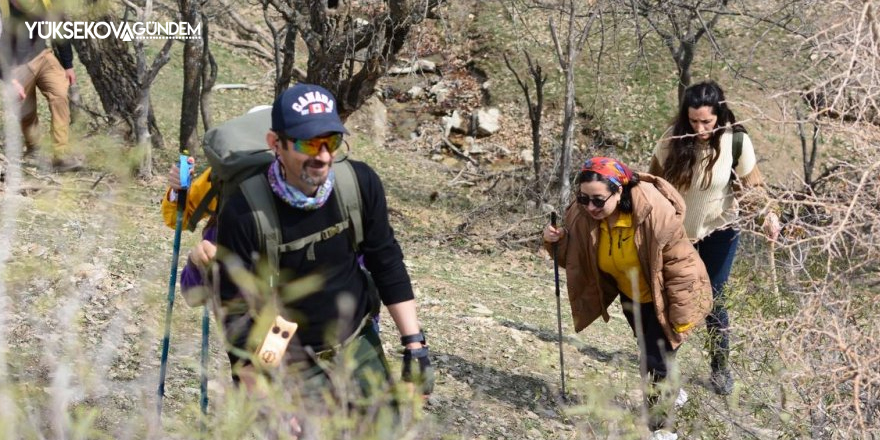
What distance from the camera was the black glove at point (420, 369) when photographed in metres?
3.25

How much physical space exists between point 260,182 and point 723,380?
3.01 meters

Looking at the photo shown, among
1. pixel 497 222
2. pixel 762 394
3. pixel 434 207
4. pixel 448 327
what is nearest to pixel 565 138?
pixel 497 222

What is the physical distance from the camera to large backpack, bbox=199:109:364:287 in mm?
3029

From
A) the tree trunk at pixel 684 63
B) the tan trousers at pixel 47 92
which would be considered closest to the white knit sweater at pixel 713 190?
the tree trunk at pixel 684 63

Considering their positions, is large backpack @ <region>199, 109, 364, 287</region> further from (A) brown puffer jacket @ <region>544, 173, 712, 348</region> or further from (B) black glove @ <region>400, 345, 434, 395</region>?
(A) brown puffer jacket @ <region>544, 173, 712, 348</region>

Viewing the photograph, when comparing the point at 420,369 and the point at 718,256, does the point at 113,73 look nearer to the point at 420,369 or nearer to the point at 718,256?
the point at 718,256

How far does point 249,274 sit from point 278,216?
9.2 inches

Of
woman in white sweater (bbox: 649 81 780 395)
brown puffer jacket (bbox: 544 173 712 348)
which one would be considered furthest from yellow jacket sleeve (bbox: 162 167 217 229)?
woman in white sweater (bbox: 649 81 780 395)

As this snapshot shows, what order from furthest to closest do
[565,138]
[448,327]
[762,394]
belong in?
[565,138]
[448,327]
[762,394]

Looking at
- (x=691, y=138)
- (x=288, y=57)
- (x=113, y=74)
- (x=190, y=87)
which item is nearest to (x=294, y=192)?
(x=691, y=138)

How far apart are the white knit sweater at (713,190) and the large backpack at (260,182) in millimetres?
2436

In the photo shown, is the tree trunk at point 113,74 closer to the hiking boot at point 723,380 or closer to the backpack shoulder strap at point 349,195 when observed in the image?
the hiking boot at point 723,380

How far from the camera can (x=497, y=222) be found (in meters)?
11.0

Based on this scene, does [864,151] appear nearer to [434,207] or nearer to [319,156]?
[319,156]
